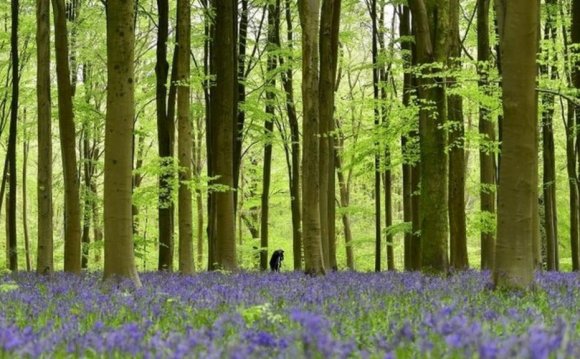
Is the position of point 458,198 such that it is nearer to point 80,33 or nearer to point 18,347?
point 18,347

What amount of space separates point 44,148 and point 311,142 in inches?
266

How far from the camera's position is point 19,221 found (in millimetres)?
55906

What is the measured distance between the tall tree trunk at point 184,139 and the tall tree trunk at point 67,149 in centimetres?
286

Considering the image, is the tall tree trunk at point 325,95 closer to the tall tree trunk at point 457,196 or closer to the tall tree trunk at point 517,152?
the tall tree trunk at point 457,196

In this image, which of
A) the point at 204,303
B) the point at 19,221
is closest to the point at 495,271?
the point at 204,303

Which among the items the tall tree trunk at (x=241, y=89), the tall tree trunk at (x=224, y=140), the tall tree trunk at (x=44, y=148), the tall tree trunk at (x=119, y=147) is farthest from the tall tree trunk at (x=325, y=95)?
the tall tree trunk at (x=119, y=147)

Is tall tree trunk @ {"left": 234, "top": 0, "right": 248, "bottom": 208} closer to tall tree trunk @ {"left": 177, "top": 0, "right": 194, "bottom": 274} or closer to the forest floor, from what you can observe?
tall tree trunk @ {"left": 177, "top": 0, "right": 194, "bottom": 274}

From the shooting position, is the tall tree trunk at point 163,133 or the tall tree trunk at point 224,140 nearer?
the tall tree trunk at point 224,140

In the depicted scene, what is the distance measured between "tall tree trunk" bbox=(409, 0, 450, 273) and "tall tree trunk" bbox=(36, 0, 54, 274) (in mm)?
8784

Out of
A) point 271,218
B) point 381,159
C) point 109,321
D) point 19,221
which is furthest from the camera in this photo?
point 19,221

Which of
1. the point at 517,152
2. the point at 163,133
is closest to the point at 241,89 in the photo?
the point at 163,133

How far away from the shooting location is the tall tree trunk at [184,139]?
15320 millimetres

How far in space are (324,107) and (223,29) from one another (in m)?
3.59

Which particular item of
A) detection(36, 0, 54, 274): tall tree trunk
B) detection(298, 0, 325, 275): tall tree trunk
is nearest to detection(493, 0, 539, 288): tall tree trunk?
detection(298, 0, 325, 275): tall tree trunk
